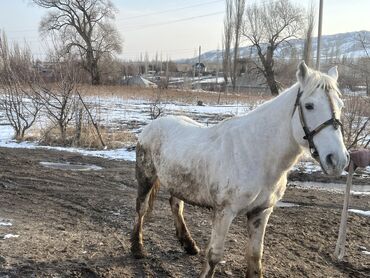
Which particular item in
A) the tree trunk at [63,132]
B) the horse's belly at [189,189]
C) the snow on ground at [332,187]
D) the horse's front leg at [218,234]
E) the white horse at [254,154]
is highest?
the white horse at [254,154]

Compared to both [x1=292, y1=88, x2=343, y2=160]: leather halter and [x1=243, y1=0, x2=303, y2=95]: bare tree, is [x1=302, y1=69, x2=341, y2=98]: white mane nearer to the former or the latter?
[x1=292, y1=88, x2=343, y2=160]: leather halter

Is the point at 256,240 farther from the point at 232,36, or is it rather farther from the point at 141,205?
the point at 232,36

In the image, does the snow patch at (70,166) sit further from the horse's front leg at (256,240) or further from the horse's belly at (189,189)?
the horse's front leg at (256,240)

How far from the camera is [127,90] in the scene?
1366 inches

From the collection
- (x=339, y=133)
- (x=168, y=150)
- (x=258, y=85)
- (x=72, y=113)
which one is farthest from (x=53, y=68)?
(x=258, y=85)

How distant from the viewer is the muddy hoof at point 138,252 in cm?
479

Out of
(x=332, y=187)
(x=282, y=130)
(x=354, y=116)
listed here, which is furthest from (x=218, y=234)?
(x=354, y=116)

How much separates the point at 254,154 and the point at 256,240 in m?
0.86

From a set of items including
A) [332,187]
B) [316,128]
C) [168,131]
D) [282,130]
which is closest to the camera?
[316,128]

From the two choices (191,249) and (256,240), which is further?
(191,249)

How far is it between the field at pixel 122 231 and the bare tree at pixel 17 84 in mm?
4956

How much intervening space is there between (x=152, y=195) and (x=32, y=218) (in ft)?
6.45

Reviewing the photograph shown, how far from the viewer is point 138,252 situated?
483 cm

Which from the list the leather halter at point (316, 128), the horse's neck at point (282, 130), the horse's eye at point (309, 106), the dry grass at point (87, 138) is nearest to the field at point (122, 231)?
the horse's neck at point (282, 130)
